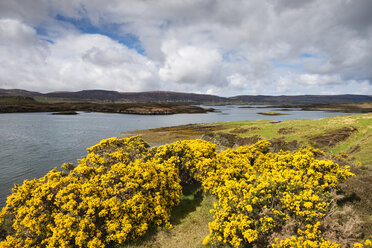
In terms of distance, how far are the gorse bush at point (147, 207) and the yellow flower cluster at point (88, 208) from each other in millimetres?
48

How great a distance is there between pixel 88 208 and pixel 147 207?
11.3 ft

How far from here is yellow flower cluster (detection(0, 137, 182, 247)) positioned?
1020 cm

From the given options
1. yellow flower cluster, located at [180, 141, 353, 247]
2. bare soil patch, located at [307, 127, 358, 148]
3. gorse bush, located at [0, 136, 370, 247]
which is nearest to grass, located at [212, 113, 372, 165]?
bare soil patch, located at [307, 127, 358, 148]

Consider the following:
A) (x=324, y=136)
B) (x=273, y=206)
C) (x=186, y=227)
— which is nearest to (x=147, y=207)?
(x=186, y=227)

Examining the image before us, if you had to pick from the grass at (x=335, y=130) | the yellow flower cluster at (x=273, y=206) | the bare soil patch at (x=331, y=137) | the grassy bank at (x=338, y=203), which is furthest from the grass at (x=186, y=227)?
the bare soil patch at (x=331, y=137)

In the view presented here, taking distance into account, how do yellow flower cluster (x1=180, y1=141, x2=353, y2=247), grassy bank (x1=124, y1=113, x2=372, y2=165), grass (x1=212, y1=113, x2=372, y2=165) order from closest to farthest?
yellow flower cluster (x1=180, y1=141, x2=353, y2=247)
grass (x1=212, y1=113, x2=372, y2=165)
grassy bank (x1=124, y1=113, x2=372, y2=165)

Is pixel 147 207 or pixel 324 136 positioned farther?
pixel 324 136

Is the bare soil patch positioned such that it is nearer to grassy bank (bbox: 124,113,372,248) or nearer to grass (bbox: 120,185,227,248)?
grassy bank (bbox: 124,113,372,248)

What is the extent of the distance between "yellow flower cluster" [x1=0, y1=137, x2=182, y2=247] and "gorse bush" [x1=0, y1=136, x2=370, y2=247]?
5cm

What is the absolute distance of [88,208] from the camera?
1095 cm

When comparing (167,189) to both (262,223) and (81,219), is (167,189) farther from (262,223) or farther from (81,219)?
(262,223)

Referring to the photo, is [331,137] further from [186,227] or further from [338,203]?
[186,227]

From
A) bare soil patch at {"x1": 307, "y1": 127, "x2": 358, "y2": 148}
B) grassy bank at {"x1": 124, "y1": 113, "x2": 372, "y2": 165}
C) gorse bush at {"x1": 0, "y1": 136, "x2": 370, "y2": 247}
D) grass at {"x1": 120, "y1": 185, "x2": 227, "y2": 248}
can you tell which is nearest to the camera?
gorse bush at {"x1": 0, "y1": 136, "x2": 370, "y2": 247}

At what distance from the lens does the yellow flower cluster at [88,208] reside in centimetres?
1020
